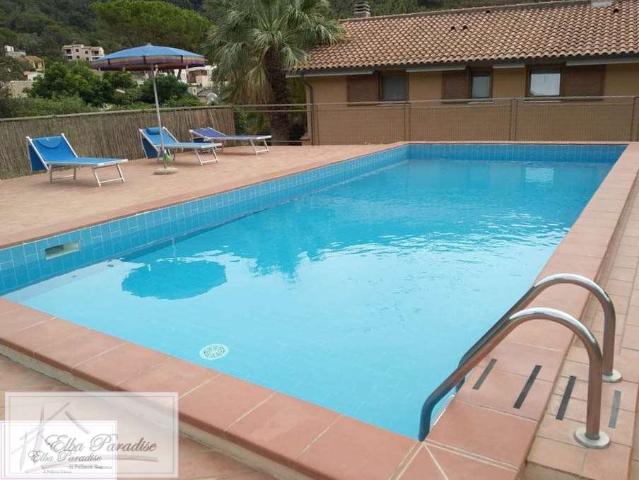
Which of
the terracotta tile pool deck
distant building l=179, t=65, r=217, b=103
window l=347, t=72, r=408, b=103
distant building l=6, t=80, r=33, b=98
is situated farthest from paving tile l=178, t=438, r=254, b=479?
distant building l=6, t=80, r=33, b=98

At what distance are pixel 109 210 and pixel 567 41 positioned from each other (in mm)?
14157

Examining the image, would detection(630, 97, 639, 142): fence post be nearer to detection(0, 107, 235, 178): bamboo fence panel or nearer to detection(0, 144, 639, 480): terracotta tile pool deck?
detection(0, 107, 235, 178): bamboo fence panel

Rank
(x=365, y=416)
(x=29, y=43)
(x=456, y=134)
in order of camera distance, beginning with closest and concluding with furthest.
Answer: (x=365, y=416) < (x=456, y=134) < (x=29, y=43)

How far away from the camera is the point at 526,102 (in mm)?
16250

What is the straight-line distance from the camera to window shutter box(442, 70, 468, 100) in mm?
17109

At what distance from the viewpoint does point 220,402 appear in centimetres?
283

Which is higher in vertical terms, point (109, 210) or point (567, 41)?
point (567, 41)

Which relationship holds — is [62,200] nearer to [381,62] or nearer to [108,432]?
[108,432]

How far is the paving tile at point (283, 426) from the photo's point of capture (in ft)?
8.04

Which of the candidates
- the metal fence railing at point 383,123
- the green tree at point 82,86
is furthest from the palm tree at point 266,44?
the green tree at point 82,86

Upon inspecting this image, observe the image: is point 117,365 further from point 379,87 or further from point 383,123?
point 379,87

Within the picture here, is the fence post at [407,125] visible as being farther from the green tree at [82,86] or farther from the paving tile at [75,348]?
the green tree at [82,86]

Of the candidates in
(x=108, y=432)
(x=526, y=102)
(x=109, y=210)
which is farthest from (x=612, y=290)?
(x=526, y=102)

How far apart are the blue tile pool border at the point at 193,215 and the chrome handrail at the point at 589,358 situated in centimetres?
506
